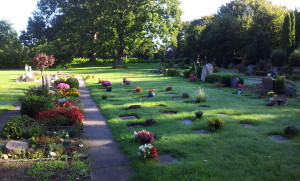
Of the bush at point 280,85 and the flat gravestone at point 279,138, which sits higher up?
the bush at point 280,85

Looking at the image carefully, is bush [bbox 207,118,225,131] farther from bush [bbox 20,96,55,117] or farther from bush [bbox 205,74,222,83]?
bush [bbox 205,74,222,83]

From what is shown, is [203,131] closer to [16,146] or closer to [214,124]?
[214,124]

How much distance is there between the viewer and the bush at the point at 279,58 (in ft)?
97.6

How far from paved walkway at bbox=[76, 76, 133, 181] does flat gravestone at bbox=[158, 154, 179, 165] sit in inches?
24.6

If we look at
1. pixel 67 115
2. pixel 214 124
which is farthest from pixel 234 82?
pixel 67 115

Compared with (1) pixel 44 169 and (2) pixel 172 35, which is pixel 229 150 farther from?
(2) pixel 172 35

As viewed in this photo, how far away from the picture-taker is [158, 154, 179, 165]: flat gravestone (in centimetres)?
477

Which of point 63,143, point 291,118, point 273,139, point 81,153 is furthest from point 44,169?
point 291,118

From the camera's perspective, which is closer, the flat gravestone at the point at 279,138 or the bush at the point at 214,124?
the flat gravestone at the point at 279,138

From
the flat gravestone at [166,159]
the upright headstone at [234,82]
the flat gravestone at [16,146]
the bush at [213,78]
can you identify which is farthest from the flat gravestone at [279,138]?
the bush at [213,78]

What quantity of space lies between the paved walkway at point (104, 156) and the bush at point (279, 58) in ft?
91.1

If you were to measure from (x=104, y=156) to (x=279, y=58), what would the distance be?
29.8 m

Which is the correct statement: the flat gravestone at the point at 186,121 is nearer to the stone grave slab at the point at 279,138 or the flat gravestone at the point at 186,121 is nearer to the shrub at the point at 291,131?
the stone grave slab at the point at 279,138

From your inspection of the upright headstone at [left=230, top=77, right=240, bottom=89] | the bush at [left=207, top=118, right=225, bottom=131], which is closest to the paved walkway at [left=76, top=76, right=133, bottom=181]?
the bush at [left=207, top=118, right=225, bottom=131]
